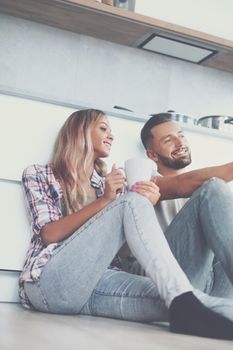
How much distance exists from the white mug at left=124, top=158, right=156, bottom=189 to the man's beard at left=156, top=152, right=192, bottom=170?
0.48 metres

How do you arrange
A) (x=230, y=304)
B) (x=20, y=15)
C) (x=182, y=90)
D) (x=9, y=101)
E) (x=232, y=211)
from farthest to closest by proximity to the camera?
(x=182, y=90)
(x=20, y=15)
(x=9, y=101)
(x=232, y=211)
(x=230, y=304)

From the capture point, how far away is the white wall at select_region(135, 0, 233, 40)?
8.88 feet

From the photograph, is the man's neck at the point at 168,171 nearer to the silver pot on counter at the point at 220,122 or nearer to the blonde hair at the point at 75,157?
the blonde hair at the point at 75,157

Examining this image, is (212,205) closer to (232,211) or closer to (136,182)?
(232,211)

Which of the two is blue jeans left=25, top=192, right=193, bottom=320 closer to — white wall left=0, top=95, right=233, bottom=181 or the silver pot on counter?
white wall left=0, top=95, right=233, bottom=181

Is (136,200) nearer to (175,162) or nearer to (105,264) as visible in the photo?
(105,264)

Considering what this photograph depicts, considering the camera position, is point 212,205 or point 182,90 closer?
point 212,205

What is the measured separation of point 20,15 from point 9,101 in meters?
0.95

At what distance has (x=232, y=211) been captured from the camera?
4.19 feet

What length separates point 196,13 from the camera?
2.81 meters

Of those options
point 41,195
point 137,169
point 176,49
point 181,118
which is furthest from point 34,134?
point 176,49

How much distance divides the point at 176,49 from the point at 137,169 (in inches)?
58.3

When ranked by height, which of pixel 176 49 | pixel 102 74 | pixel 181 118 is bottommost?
pixel 181 118

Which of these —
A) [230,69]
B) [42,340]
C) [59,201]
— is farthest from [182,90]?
[42,340]
